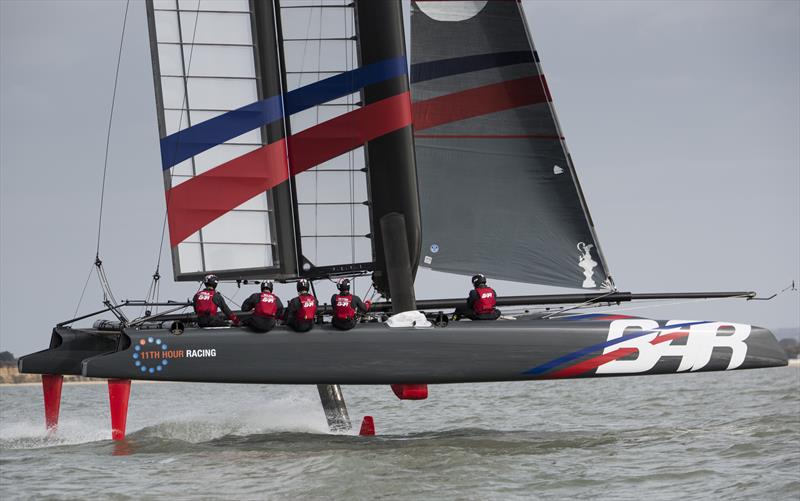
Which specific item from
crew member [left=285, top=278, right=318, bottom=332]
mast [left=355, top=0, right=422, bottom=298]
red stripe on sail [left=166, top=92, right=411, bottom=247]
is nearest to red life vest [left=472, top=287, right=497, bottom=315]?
mast [left=355, top=0, right=422, bottom=298]

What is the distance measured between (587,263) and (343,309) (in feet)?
9.08

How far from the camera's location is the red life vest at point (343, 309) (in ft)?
30.9

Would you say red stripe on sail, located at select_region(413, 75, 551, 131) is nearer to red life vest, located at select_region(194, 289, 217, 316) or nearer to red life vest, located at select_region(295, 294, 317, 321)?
red life vest, located at select_region(295, 294, 317, 321)

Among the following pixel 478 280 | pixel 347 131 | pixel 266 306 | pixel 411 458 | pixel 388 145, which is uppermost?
pixel 347 131

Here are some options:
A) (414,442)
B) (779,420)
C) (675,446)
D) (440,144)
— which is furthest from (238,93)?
(779,420)

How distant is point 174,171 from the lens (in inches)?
412

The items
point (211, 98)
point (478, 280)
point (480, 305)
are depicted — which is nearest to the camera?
point (480, 305)

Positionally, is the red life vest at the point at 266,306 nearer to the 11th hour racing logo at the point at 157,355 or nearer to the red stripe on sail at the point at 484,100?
the 11th hour racing logo at the point at 157,355

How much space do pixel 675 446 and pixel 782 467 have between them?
1.34 m

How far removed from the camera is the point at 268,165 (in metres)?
10.6

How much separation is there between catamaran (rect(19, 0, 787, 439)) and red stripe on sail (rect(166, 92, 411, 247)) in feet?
0.05

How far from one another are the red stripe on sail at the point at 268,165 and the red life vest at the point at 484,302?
194 centimetres

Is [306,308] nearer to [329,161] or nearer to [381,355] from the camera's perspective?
[381,355]

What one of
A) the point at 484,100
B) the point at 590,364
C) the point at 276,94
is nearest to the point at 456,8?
the point at 484,100
